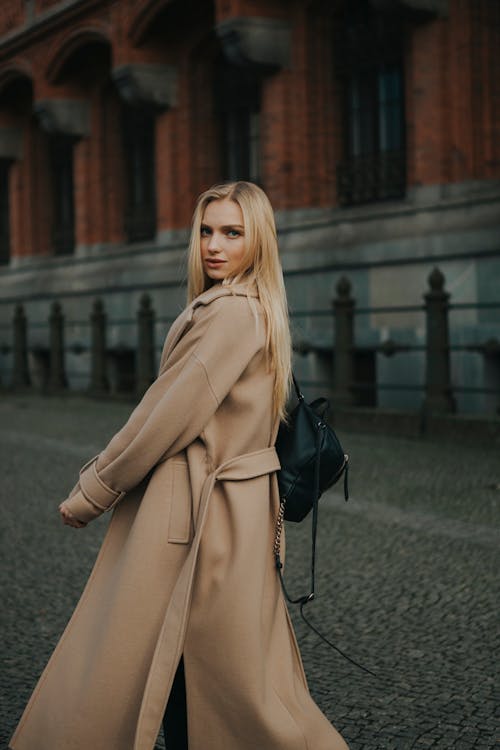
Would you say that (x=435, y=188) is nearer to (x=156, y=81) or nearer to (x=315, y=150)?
(x=315, y=150)

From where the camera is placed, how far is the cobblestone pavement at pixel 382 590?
3916 mm

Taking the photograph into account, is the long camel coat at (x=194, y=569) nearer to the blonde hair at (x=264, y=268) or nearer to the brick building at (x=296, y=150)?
the blonde hair at (x=264, y=268)

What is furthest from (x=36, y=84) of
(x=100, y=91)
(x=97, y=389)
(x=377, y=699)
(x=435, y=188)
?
(x=377, y=699)

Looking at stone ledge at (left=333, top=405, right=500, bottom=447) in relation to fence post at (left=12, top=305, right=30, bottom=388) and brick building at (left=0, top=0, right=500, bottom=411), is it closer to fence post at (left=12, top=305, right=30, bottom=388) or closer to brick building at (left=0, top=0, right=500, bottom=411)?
brick building at (left=0, top=0, right=500, bottom=411)

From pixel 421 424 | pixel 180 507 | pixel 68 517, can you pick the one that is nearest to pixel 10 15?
pixel 421 424

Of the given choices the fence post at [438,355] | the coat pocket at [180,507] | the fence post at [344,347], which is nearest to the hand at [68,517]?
the coat pocket at [180,507]

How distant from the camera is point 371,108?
626 inches

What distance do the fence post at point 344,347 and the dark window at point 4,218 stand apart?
1428cm

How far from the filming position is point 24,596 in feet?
18.0

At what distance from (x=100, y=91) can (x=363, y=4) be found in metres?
7.06

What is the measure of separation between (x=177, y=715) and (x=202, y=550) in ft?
1.62

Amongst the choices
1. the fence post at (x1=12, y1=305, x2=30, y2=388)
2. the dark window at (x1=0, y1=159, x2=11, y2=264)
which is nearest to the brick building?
the fence post at (x1=12, y1=305, x2=30, y2=388)

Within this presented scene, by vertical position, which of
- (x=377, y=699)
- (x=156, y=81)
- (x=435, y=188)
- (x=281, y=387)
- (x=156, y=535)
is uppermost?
(x=156, y=81)

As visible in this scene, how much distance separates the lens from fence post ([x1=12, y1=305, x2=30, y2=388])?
69.2 ft
